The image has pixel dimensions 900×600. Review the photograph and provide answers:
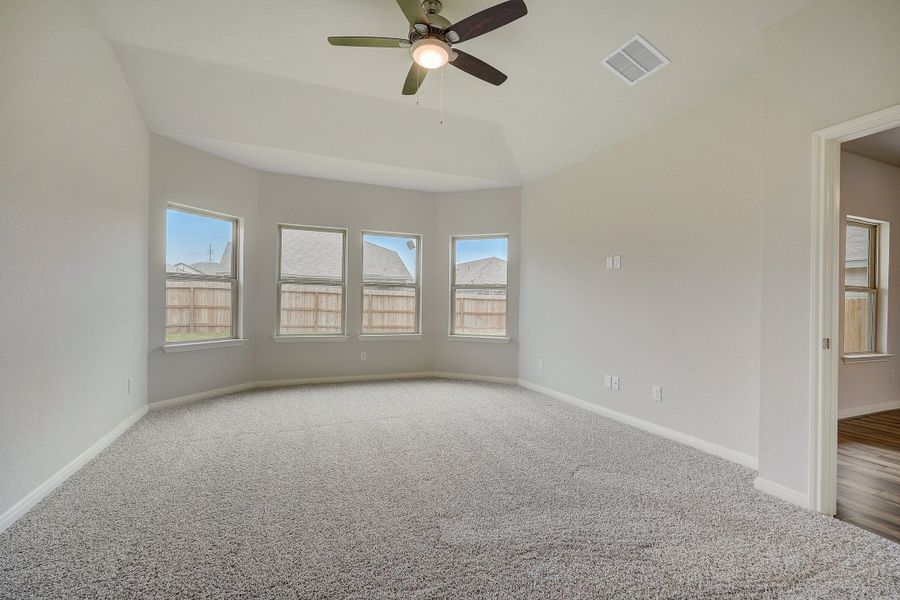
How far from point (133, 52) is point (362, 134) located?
189 centimetres

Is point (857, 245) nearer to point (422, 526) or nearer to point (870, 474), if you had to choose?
point (870, 474)

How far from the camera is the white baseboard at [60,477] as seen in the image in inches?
78.3

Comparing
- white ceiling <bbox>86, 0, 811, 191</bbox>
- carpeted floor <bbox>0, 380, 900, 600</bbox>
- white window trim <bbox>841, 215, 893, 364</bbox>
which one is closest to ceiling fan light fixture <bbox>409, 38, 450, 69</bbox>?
white ceiling <bbox>86, 0, 811, 191</bbox>

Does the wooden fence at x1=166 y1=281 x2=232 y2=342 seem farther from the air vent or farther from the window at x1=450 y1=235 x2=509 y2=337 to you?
the air vent

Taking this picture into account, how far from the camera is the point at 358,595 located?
1.52 meters

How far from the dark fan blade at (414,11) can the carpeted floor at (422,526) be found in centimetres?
266

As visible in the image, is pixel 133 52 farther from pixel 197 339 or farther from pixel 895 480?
pixel 895 480

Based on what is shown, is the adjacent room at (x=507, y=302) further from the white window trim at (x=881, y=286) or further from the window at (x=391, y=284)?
the window at (x=391, y=284)

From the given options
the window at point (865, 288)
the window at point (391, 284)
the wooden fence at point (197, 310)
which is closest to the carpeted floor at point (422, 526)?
the wooden fence at point (197, 310)

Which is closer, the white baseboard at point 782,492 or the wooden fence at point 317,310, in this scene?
the white baseboard at point 782,492

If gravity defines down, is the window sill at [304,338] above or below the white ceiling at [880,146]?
below

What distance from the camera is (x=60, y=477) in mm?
2424

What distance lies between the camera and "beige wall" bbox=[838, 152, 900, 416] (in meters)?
4.12

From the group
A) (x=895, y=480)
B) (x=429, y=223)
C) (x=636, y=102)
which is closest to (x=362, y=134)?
(x=429, y=223)
